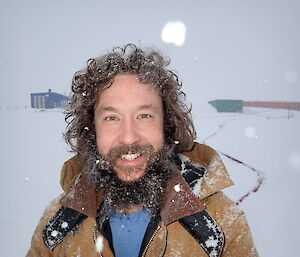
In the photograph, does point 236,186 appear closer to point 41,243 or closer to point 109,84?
point 109,84

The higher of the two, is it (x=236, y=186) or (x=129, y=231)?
(x=129, y=231)

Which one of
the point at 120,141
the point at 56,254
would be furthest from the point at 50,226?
the point at 120,141

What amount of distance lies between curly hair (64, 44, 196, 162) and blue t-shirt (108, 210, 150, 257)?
823 mm

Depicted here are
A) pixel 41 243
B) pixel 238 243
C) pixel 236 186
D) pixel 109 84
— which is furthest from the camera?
pixel 236 186

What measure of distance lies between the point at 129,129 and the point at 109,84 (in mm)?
520

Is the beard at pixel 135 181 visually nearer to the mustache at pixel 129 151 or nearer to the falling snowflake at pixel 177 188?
the mustache at pixel 129 151

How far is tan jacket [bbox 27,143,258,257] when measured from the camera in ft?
6.29

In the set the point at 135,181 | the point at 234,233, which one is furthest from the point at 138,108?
the point at 234,233

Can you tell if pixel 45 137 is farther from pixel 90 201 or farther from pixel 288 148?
pixel 90 201

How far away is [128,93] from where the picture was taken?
237 centimetres

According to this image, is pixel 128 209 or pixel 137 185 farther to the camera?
pixel 137 185

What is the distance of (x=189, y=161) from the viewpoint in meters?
2.42

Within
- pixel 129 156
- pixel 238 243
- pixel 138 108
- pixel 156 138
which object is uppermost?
pixel 138 108

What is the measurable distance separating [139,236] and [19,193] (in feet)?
19.5
